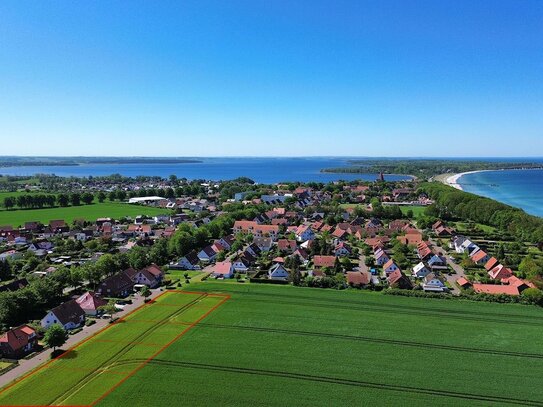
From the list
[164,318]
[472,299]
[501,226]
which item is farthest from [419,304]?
[501,226]

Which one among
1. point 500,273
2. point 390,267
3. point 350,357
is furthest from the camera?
point 390,267

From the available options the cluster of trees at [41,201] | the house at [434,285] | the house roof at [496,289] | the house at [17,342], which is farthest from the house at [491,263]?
the cluster of trees at [41,201]

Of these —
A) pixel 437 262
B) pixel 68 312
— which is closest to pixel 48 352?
pixel 68 312

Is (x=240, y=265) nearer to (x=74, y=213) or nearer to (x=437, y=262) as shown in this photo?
(x=437, y=262)

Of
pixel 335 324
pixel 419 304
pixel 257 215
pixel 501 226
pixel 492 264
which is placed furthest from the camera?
pixel 257 215

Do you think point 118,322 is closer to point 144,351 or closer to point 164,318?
point 164,318

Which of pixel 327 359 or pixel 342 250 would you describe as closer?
pixel 327 359
